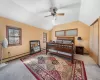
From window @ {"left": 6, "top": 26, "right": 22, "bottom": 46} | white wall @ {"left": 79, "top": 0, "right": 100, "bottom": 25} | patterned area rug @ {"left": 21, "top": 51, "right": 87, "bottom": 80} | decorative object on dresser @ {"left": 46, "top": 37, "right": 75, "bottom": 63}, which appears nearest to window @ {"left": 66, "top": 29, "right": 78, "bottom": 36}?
decorative object on dresser @ {"left": 46, "top": 37, "right": 75, "bottom": 63}

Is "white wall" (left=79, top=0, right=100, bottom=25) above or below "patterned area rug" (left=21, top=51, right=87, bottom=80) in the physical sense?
above

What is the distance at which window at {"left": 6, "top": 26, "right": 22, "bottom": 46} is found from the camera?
11.4 ft

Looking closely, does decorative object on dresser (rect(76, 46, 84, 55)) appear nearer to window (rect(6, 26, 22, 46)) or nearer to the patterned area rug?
the patterned area rug

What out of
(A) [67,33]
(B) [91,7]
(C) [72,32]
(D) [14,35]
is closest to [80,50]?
(C) [72,32]

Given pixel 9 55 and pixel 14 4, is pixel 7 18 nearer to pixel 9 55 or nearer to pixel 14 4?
pixel 14 4

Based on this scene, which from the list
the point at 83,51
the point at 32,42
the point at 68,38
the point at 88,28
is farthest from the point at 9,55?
the point at 88,28

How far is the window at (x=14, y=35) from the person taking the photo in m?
3.48

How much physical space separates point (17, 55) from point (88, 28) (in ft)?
18.2

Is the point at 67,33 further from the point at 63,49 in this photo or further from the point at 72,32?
the point at 63,49

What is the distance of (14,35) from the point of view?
3773 mm

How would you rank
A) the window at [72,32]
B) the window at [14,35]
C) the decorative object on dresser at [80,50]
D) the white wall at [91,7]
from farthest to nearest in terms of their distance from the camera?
the window at [72,32]
the decorative object on dresser at [80,50]
the window at [14,35]
the white wall at [91,7]

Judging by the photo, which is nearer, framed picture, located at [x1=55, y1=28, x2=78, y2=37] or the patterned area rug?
the patterned area rug

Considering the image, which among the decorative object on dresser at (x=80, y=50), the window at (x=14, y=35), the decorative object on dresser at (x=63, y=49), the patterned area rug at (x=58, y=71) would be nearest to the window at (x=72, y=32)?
the decorative object on dresser at (x=80, y=50)

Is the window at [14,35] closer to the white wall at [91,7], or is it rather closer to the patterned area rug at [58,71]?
the patterned area rug at [58,71]
